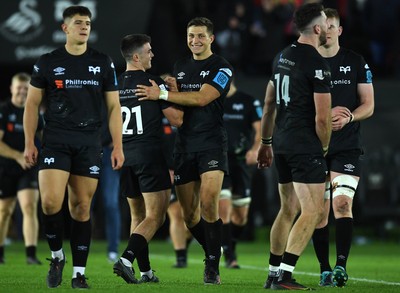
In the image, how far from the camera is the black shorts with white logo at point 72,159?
851 cm

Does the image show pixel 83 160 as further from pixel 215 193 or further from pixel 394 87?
pixel 394 87

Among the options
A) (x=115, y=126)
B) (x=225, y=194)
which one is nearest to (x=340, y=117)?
(x=115, y=126)

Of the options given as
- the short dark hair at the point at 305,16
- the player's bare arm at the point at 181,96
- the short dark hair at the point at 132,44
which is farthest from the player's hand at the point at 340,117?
the short dark hair at the point at 132,44

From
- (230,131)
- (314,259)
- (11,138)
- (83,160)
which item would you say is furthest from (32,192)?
(83,160)

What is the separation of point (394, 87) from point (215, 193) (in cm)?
1093

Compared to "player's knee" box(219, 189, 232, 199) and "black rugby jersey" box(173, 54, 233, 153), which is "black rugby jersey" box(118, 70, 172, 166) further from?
"player's knee" box(219, 189, 232, 199)

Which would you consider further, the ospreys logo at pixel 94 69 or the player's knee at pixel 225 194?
the player's knee at pixel 225 194

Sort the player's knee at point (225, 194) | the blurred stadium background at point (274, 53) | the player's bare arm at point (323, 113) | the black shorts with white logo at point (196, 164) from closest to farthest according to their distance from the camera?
the player's bare arm at point (323, 113), the black shorts with white logo at point (196, 164), the player's knee at point (225, 194), the blurred stadium background at point (274, 53)

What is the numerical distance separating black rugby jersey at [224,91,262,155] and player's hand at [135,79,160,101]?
3802 mm

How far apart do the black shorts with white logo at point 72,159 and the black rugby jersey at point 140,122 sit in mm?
734

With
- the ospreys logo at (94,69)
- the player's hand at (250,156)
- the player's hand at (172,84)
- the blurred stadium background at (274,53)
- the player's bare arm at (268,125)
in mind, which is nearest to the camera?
the ospreys logo at (94,69)

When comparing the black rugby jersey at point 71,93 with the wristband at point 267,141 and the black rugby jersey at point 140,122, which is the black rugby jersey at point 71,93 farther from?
the wristband at point 267,141

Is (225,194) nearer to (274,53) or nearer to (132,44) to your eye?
(132,44)

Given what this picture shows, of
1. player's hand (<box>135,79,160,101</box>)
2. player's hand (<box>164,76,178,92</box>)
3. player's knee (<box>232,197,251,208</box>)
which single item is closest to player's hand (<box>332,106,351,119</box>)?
player's hand (<box>164,76,178,92</box>)
